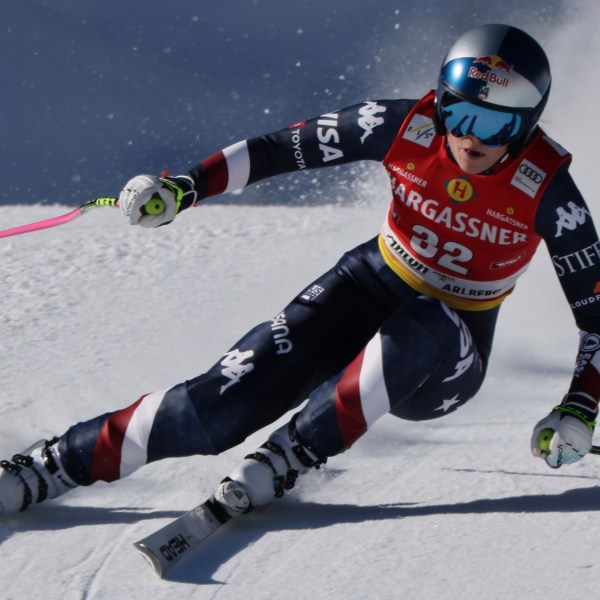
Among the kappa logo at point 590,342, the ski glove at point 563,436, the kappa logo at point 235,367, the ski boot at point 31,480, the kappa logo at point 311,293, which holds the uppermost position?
the kappa logo at point 311,293

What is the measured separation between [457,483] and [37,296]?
2541mm

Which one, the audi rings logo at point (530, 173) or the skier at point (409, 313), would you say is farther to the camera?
the audi rings logo at point (530, 173)

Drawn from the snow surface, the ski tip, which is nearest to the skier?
the snow surface

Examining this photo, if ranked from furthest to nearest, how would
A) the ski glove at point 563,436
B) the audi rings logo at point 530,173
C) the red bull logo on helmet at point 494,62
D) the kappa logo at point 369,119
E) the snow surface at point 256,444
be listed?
the kappa logo at point 369,119, the audi rings logo at point 530,173, the red bull logo on helmet at point 494,62, the ski glove at point 563,436, the snow surface at point 256,444

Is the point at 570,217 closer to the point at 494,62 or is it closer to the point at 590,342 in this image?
the point at 590,342

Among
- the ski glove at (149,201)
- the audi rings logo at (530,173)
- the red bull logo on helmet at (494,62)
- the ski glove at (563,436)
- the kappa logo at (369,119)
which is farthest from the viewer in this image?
the kappa logo at (369,119)

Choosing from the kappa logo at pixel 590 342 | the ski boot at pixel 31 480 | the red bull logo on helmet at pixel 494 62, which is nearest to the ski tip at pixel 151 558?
the ski boot at pixel 31 480

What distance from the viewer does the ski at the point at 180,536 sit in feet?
8.27

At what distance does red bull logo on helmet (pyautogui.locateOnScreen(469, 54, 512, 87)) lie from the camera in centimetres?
272

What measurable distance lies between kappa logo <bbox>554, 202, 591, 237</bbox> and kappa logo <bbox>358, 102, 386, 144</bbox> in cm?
58

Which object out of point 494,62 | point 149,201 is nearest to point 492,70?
point 494,62

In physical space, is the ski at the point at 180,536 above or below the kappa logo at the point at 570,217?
below

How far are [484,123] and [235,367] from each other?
878 millimetres

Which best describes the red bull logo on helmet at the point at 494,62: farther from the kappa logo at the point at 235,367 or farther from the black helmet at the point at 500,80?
the kappa logo at the point at 235,367
